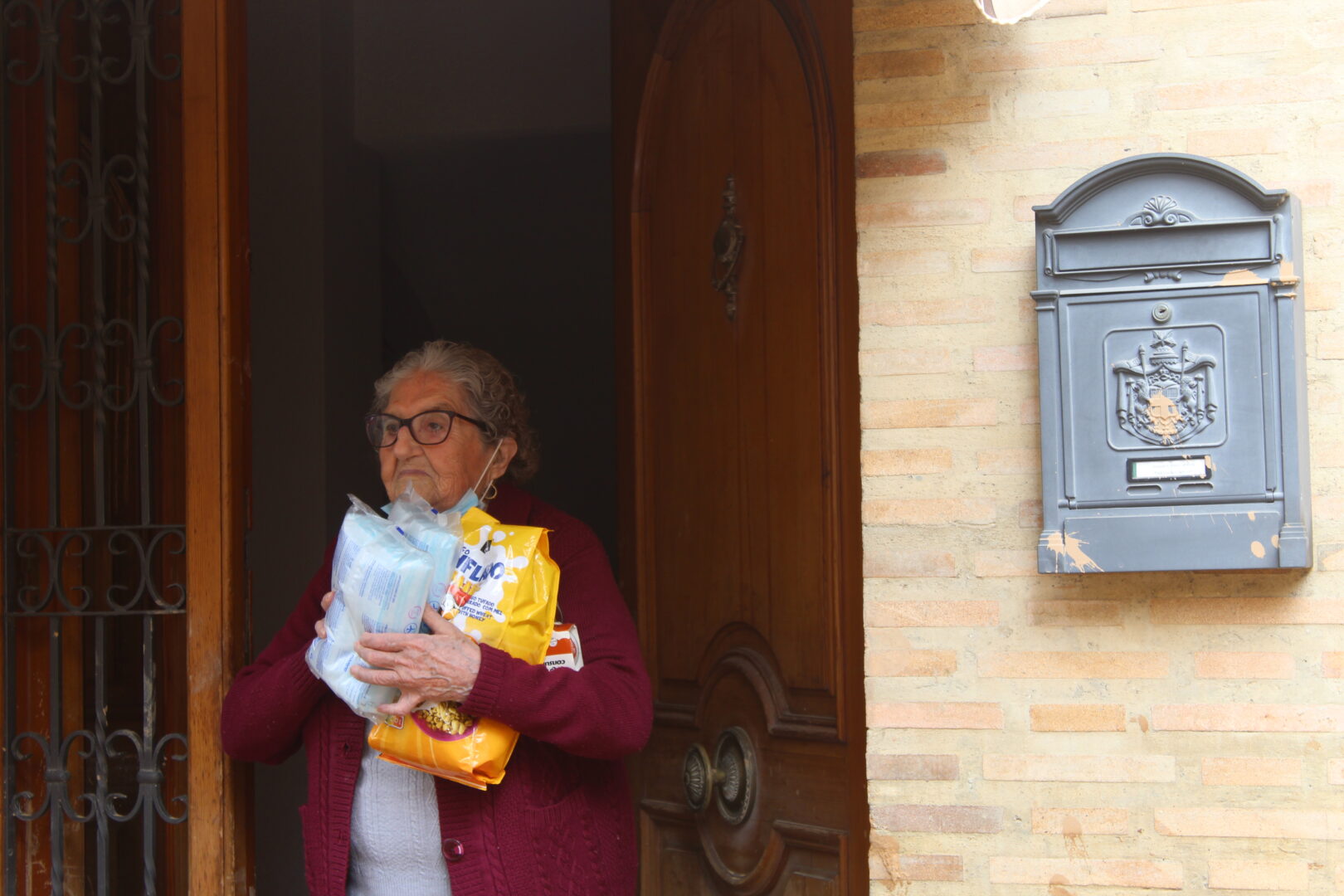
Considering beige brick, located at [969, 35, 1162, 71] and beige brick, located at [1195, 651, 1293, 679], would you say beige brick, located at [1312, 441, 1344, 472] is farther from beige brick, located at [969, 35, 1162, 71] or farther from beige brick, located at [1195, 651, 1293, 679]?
beige brick, located at [969, 35, 1162, 71]

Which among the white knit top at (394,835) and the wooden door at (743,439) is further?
the wooden door at (743,439)

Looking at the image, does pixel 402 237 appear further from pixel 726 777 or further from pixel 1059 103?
pixel 1059 103

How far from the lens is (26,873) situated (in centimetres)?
295

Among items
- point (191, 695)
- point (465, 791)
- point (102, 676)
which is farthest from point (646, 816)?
point (102, 676)

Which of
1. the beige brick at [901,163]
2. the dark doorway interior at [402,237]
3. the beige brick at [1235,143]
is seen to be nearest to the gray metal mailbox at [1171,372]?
the beige brick at [1235,143]

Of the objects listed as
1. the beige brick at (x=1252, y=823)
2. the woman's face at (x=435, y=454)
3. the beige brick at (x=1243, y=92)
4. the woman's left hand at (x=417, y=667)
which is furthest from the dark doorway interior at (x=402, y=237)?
the beige brick at (x=1243, y=92)

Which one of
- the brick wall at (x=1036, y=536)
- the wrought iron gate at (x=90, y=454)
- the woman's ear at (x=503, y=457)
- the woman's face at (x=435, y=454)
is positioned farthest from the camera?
the wrought iron gate at (x=90, y=454)

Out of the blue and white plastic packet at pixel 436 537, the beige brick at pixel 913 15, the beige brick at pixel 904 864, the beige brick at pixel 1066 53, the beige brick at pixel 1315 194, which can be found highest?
the beige brick at pixel 913 15

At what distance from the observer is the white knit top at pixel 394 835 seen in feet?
7.88

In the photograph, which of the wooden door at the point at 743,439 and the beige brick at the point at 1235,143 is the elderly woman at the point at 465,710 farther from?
the beige brick at the point at 1235,143

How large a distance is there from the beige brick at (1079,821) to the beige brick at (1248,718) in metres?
0.19

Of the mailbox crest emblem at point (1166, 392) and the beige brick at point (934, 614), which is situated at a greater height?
the mailbox crest emblem at point (1166, 392)

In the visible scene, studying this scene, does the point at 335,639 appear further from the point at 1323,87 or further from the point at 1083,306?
the point at 1323,87

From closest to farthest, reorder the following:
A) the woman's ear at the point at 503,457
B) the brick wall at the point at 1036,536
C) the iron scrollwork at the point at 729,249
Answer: the brick wall at the point at 1036,536 → the woman's ear at the point at 503,457 → the iron scrollwork at the point at 729,249
